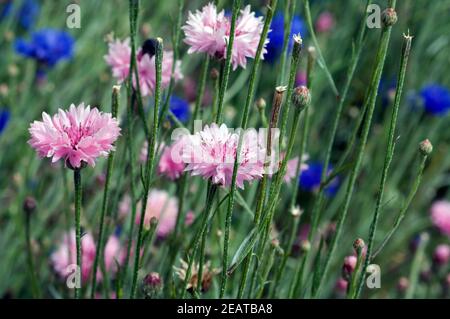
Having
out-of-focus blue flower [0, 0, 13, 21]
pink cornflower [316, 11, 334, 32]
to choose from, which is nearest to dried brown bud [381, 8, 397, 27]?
pink cornflower [316, 11, 334, 32]

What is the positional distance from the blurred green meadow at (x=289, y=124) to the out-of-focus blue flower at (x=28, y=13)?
0.02 metres

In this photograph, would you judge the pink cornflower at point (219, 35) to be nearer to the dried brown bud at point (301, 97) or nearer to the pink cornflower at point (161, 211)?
the dried brown bud at point (301, 97)

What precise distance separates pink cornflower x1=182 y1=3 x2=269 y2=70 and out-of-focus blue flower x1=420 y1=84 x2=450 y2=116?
0.97m

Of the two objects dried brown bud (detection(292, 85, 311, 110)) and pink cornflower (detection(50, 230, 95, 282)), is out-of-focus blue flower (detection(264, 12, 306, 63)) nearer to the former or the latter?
pink cornflower (detection(50, 230, 95, 282))

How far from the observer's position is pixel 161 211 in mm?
1231

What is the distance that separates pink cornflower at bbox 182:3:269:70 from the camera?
0.85 metres

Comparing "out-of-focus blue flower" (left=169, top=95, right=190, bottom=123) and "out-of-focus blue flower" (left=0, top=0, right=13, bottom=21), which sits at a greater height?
"out-of-focus blue flower" (left=0, top=0, right=13, bottom=21)

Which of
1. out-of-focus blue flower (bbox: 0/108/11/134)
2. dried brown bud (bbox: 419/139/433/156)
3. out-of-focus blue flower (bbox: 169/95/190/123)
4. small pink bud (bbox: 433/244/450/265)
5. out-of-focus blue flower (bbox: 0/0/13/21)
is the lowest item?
small pink bud (bbox: 433/244/450/265)

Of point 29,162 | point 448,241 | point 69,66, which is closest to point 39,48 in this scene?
point 29,162

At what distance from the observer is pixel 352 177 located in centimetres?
94

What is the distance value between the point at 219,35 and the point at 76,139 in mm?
216

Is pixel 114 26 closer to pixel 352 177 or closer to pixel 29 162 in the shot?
pixel 29 162
